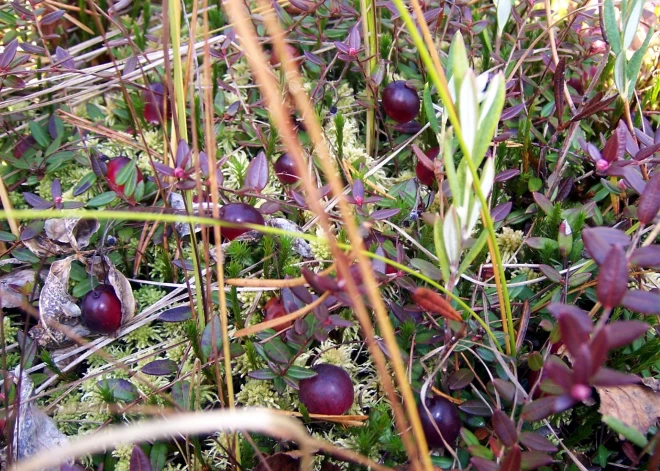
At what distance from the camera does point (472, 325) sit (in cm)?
160

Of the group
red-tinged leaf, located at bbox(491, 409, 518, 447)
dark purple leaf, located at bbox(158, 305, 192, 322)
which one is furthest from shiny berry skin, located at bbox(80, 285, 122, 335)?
red-tinged leaf, located at bbox(491, 409, 518, 447)

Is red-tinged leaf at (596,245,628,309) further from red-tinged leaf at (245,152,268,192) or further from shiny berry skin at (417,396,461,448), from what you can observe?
red-tinged leaf at (245,152,268,192)

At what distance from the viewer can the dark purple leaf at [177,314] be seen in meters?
1.71

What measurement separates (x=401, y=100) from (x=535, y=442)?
4.18ft

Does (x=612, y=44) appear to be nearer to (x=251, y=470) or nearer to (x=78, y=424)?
(x=251, y=470)

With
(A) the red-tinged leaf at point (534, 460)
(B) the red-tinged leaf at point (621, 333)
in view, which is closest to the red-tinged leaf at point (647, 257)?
(B) the red-tinged leaf at point (621, 333)

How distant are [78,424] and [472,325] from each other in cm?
121

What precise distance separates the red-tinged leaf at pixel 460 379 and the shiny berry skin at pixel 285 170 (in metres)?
0.89

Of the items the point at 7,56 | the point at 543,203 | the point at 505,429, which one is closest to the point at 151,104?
the point at 7,56

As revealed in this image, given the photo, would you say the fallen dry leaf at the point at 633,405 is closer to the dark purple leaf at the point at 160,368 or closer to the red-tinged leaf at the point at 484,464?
the red-tinged leaf at the point at 484,464

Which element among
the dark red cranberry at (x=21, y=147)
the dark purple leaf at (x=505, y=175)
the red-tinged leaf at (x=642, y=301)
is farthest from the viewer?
the dark red cranberry at (x=21, y=147)

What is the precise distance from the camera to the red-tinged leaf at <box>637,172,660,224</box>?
1.32m

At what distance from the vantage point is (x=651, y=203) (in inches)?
51.8

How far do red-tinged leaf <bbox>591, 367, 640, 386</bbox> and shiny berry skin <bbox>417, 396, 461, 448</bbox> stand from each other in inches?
19.6
